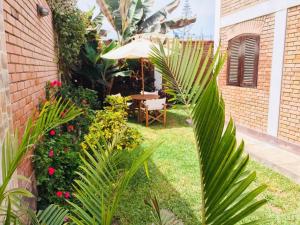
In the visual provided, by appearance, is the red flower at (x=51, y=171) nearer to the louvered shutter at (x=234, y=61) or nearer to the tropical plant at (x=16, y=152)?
the tropical plant at (x=16, y=152)

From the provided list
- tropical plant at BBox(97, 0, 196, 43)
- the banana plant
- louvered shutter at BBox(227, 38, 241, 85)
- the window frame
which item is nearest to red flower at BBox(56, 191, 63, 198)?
the window frame

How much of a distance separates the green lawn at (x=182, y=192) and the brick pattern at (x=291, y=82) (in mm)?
1238

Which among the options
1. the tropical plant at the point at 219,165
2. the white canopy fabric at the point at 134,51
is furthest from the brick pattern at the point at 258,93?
the tropical plant at the point at 219,165

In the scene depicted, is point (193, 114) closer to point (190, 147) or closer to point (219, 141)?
point (219, 141)

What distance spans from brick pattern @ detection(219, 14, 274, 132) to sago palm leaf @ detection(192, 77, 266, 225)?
5677 mm

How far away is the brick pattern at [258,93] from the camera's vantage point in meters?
7.07

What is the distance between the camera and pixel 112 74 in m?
11.7

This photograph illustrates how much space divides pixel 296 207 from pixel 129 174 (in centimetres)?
391

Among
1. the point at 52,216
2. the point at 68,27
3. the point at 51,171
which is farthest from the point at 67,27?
the point at 52,216

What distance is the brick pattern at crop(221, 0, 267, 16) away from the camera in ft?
25.0

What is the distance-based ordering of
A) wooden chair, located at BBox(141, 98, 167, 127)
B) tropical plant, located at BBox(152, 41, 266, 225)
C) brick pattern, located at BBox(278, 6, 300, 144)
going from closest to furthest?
tropical plant, located at BBox(152, 41, 266, 225)
brick pattern, located at BBox(278, 6, 300, 144)
wooden chair, located at BBox(141, 98, 167, 127)

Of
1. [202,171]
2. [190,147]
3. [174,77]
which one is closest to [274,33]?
[190,147]

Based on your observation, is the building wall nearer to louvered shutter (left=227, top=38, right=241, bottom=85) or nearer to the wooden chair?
the wooden chair

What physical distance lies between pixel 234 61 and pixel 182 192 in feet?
17.3
